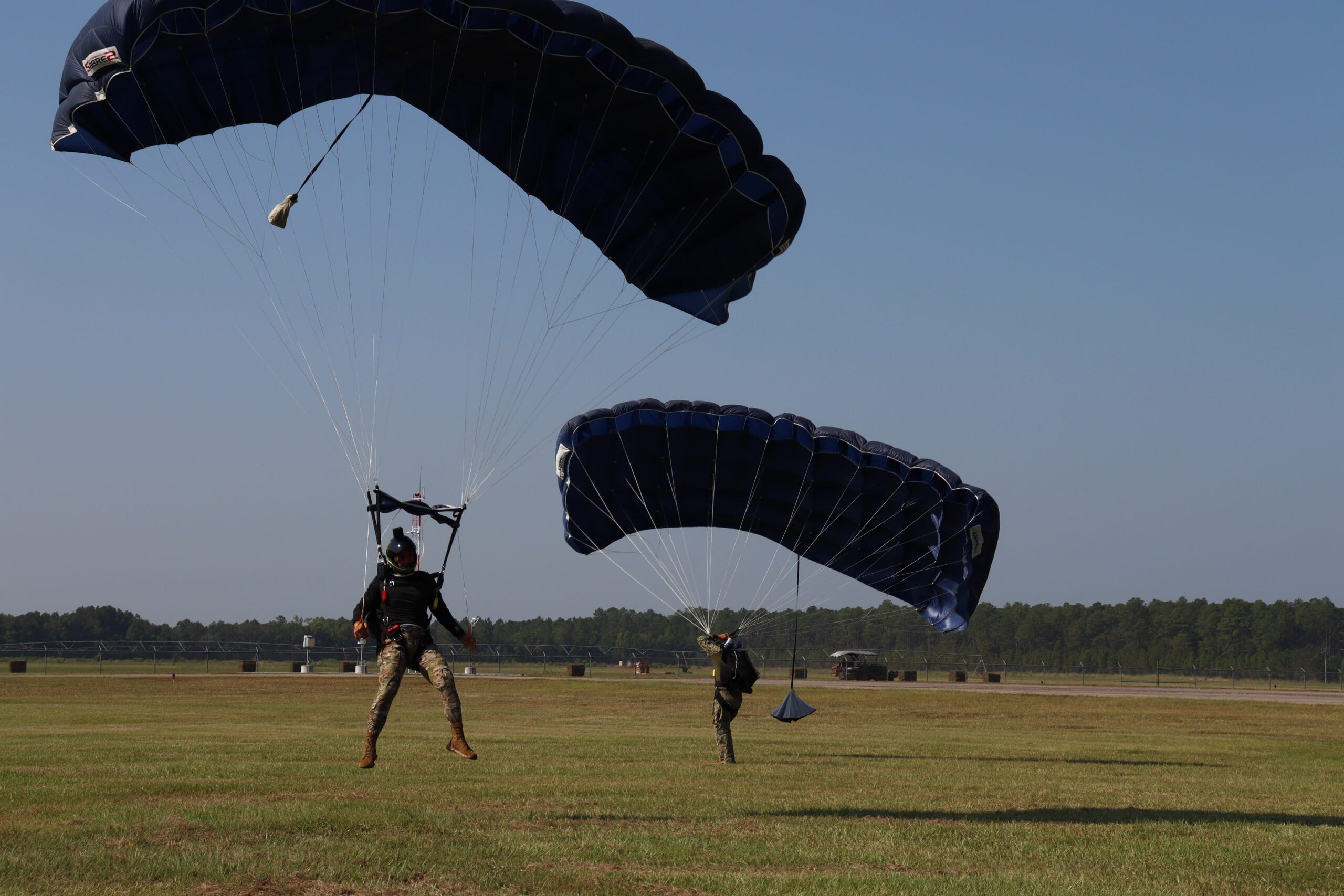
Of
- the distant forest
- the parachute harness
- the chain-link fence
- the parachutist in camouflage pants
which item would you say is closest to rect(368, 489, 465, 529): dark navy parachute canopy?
the parachute harness

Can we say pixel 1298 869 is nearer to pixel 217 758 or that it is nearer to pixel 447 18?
pixel 447 18

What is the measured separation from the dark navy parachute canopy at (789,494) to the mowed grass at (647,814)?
319cm

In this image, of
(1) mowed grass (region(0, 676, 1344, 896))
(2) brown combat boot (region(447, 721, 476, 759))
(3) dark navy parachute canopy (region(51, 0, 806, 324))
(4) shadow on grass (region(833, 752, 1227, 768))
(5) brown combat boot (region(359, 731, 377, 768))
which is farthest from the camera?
(4) shadow on grass (region(833, 752, 1227, 768))

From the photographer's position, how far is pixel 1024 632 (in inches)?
6265

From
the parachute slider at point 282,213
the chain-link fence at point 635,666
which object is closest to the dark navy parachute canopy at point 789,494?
the parachute slider at point 282,213

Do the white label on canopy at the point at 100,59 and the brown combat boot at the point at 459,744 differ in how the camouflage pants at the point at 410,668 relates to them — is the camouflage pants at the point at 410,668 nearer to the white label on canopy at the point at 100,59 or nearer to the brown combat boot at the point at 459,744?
the brown combat boot at the point at 459,744

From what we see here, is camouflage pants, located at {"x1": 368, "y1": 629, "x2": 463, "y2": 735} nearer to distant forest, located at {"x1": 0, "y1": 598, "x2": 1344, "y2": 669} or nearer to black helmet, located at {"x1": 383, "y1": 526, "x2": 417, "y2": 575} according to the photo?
black helmet, located at {"x1": 383, "y1": 526, "x2": 417, "y2": 575}

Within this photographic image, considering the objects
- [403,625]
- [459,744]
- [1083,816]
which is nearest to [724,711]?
[1083,816]

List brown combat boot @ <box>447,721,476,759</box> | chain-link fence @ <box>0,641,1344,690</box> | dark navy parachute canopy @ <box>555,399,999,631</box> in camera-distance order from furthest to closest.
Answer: chain-link fence @ <box>0,641,1344,690</box>
dark navy parachute canopy @ <box>555,399,999,631</box>
brown combat boot @ <box>447,721,476,759</box>

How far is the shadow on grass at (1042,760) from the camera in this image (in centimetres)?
1923

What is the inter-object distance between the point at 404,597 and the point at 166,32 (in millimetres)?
6063

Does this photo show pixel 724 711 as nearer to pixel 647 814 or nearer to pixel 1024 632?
pixel 647 814

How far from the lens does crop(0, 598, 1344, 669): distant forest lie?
434ft

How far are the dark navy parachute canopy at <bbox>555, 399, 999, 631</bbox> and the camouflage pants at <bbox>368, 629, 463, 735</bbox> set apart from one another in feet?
30.3
